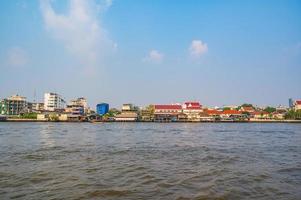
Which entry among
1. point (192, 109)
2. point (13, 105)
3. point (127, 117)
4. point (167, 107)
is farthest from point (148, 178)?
point (13, 105)

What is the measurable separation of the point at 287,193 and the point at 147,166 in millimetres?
4905

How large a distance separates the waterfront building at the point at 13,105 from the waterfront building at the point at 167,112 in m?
48.9

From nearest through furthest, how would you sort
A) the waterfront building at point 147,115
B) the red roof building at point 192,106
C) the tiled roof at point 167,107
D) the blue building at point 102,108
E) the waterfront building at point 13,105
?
the waterfront building at point 147,115
the tiled roof at point 167,107
the red roof building at point 192,106
the blue building at point 102,108
the waterfront building at point 13,105

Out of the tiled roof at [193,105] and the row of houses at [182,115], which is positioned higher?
the tiled roof at [193,105]

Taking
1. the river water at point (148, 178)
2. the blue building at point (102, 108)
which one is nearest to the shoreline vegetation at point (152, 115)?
the blue building at point (102, 108)

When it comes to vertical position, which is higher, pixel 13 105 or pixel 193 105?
pixel 13 105

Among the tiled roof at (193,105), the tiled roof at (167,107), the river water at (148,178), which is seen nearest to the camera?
the river water at (148,178)

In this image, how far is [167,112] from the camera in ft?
329

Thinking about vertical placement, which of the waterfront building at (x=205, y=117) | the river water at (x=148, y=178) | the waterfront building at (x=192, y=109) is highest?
the waterfront building at (x=192, y=109)

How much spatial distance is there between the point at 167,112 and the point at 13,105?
55280mm

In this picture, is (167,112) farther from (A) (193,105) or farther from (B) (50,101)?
(B) (50,101)

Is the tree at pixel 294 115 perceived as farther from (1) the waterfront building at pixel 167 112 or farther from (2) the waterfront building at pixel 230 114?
(1) the waterfront building at pixel 167 112

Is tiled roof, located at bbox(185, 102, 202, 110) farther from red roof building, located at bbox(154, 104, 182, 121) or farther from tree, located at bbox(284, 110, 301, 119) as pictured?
tree, located at bbox(284, 110, 301, 119)

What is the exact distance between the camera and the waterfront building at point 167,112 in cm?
9731
